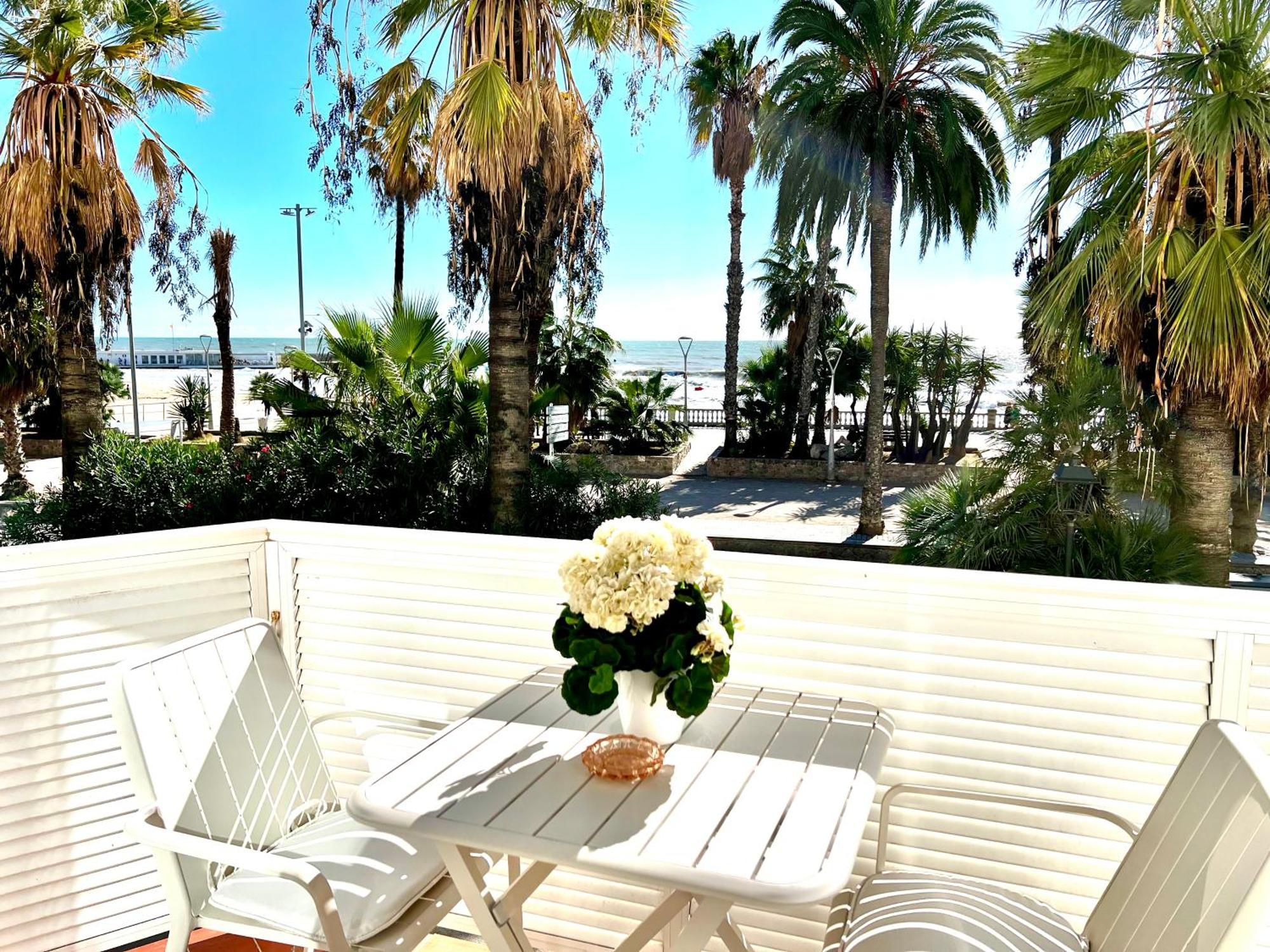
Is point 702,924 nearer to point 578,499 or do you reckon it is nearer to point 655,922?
point 655,922

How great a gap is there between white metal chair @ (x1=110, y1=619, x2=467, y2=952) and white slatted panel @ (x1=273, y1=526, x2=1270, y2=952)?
489 millimetres

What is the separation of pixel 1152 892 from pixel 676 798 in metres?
0.66

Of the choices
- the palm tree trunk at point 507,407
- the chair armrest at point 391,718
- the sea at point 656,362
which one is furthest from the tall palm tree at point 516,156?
the sea at point 656,362

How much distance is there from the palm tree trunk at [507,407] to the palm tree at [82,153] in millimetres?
4129

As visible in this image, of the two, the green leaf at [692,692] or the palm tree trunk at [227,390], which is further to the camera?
the palm tree trunk at [227,390]

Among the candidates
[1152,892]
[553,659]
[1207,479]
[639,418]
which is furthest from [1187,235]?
[639,418]

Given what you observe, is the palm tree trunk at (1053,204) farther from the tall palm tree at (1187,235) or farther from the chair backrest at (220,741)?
the chair backrest at (220,741)

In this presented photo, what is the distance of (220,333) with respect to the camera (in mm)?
16812

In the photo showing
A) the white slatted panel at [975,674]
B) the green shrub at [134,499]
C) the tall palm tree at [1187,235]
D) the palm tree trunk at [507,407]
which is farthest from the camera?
the green shrub at [134,499]

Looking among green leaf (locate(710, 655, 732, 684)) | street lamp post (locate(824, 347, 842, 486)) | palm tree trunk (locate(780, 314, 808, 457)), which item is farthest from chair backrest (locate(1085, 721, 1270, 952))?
palm tree trunk (locate(780, 314, 808, 457))

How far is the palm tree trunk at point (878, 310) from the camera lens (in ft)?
37.3

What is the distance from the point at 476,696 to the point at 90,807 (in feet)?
2.81

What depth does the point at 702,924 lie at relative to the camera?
1.07 meters

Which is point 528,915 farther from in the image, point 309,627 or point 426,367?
point 426,367
